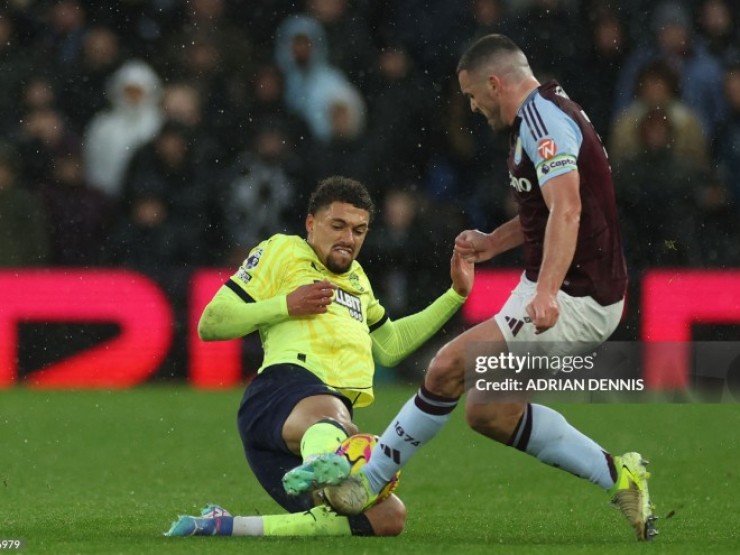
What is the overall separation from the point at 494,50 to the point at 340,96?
6394mm

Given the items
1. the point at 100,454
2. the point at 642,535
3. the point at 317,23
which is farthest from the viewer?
the point at 317,23

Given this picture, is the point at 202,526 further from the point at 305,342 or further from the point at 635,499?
the point at 635,499

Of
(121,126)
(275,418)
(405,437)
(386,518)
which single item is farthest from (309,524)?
(121,126)

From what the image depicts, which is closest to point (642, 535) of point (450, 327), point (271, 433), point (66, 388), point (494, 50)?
point (271, 433)

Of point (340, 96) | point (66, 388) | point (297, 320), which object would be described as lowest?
point (66, 388)

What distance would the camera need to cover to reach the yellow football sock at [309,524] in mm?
6105

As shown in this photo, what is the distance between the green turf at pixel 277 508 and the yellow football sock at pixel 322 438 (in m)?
0.33

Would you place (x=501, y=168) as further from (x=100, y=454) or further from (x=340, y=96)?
(x=100, y=454)

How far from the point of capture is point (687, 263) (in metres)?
11.7

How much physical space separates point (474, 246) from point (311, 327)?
27.4 inches

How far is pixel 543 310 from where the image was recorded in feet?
18.3

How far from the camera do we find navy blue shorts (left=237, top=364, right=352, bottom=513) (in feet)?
20.4

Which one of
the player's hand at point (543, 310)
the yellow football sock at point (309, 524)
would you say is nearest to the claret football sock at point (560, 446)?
the player's hand at point (543, 310)

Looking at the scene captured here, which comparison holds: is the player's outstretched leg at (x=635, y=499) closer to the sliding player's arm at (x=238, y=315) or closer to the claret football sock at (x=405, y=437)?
the claret football sock at (x=405, y=437)
